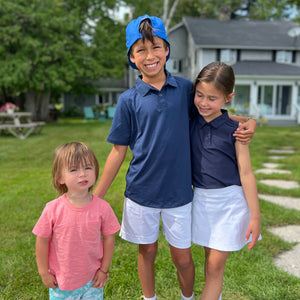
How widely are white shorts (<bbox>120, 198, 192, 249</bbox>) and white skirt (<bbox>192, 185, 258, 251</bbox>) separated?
0.12 metres

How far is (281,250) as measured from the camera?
293 cm

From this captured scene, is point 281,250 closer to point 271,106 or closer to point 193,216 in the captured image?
point 193,216

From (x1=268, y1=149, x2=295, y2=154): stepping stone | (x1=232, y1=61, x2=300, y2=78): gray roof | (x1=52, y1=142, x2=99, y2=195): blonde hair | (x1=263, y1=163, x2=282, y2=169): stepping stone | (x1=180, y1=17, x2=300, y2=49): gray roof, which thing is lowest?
(x1=268, y1=149, x2=295, y2=154): stepping stone

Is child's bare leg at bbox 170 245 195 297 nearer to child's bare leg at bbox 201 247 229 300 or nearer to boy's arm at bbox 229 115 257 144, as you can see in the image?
child's bare leg at bbox 201 247 229 300

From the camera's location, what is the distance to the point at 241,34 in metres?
22.3

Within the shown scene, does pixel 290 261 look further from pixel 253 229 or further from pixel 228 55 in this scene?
pixel 228 55

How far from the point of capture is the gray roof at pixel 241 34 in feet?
68.9

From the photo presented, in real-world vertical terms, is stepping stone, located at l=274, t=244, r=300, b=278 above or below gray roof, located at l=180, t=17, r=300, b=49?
below

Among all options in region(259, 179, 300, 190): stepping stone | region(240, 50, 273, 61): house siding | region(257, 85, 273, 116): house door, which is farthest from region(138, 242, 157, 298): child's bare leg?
region(240, 50, 273, 61): house siding

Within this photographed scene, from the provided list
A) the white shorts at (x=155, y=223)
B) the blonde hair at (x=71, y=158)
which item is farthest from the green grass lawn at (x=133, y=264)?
the blonde hair at (x=71, y=158)

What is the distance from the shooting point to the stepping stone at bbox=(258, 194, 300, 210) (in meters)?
4.10

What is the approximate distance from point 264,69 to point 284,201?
710 inches

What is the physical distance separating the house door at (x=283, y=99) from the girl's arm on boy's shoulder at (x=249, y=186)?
20321mm

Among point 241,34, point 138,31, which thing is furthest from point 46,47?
point 138,31
